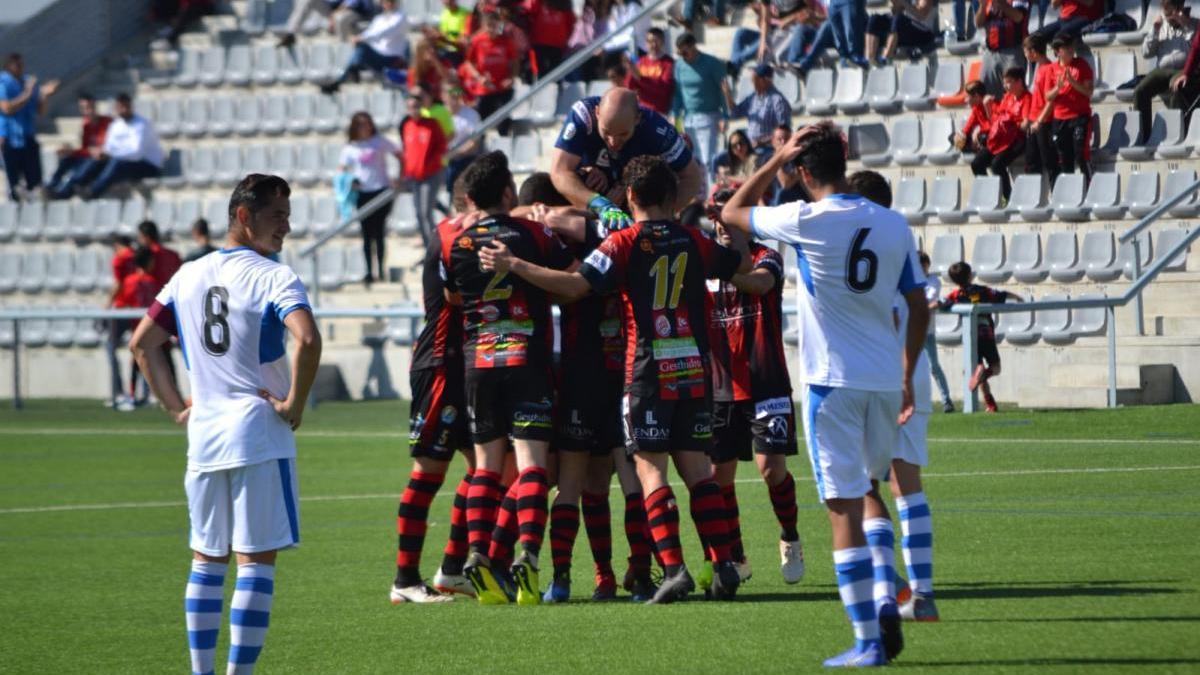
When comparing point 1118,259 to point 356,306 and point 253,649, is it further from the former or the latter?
point 253,649

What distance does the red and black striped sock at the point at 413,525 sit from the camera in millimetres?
9719

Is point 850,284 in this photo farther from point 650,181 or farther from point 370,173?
point 370,173

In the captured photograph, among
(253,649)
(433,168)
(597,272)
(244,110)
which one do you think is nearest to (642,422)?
(597,272)

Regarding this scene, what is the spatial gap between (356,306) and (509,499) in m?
16.2

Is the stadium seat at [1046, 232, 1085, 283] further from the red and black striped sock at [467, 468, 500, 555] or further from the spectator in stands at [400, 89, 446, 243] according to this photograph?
the red and black striped sock at [467, 468, 500, 555]

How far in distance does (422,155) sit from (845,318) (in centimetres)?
1759

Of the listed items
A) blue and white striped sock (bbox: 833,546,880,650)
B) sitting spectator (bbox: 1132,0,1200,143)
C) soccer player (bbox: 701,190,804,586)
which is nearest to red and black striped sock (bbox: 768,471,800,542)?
soccer player (bbox: 701,190,804,586)

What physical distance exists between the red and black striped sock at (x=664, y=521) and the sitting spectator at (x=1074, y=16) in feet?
44.6

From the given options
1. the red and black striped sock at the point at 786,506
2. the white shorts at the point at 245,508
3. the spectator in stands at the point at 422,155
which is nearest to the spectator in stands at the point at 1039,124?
the spectator in stands at the point at 422,155

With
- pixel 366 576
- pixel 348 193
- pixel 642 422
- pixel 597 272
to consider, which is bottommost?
pixel 366 576

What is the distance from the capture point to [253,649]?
693 cm

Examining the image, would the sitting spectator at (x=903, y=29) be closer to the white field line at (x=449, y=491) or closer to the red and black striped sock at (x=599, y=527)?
the white field line at (x=449, y=491)

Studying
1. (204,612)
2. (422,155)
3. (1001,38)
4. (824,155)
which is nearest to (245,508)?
(204,612)

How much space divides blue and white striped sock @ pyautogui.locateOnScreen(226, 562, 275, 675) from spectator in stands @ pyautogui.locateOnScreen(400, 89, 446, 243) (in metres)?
17.9
